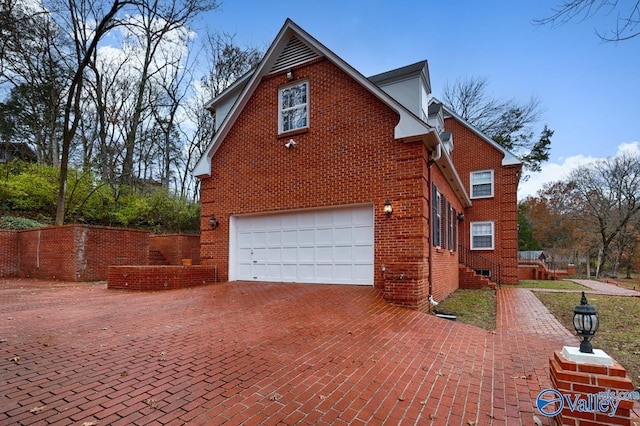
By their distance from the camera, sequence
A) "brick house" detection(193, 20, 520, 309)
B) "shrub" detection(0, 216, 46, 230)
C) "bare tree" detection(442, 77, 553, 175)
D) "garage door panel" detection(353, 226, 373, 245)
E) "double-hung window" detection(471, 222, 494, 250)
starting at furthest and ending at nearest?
"bare tree" detection(442, 77, 553, 175) → "double-hung window" detection(471, 222, 494, 250) → "shrub" detection(0, 216, 46, 230) → "garage door panel" detection(353, 226, 373, 245) → "brick house" detection(193, 20, 520, 309)

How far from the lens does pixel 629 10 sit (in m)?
2.96

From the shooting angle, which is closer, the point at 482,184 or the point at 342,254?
the point at 342,254

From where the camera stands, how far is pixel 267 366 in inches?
144

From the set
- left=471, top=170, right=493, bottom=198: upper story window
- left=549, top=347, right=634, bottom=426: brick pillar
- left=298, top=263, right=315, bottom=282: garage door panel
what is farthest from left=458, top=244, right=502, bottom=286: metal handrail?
left=549, top=347, right=634, bottom=426: brick pillar

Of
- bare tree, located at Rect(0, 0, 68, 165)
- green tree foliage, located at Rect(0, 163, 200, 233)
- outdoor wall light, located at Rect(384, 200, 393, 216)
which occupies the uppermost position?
bare tree, located at Rect(0, 0, 68, 165)

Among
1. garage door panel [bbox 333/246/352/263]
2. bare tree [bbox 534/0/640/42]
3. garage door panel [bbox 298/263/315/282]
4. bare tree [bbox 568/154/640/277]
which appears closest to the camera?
bare tree [bbox 534/0/640/42]

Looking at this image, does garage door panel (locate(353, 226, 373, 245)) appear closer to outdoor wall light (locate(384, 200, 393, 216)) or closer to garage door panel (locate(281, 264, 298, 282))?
outdoor wall light (locate(384, 200, 393, 216))

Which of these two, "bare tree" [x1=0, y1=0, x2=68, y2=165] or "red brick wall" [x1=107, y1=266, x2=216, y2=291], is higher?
"bare tree" [x1=0, y1=0, x2=68, y2=165]

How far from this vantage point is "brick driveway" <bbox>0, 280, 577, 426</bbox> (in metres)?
2.80

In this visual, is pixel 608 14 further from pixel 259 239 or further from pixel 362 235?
pixel 259 239

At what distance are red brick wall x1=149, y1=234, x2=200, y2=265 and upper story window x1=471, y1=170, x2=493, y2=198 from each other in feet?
47.3

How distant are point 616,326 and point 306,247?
704 centimetres

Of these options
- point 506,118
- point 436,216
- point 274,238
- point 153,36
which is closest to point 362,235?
point 436,216

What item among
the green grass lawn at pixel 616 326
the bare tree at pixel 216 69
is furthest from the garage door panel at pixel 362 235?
the bare tree at pixel 216 69
